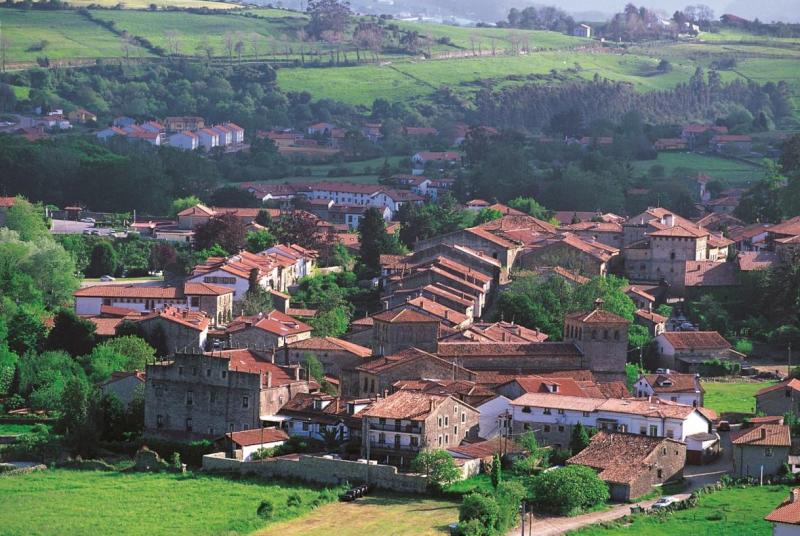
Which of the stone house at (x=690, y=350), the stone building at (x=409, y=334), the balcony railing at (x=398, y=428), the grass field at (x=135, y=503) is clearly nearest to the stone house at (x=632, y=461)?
the balcony railing at (x=398, y=428)

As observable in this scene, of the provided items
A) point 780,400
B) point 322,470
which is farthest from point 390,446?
point 780,400

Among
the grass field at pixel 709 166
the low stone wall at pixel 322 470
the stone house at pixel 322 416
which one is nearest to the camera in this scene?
the low stone wall at pixel 322 470

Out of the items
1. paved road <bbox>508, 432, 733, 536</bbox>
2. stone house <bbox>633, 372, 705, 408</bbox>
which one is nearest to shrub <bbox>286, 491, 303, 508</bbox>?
paved road <bbox>508, 432, 733, 536</bbox>

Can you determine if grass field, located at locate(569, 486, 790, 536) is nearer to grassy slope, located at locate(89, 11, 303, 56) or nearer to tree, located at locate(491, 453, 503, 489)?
tree, located at locate(491, 453, 503, 489)

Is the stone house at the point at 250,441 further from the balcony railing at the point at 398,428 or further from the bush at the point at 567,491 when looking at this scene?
the bush at the point at 567,491

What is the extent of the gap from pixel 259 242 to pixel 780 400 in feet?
104

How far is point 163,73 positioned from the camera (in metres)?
162

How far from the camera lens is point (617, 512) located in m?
48.0

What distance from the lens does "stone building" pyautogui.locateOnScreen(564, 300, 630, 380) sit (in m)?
60.3

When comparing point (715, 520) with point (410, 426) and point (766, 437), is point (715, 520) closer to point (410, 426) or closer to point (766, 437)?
point (766, 437)

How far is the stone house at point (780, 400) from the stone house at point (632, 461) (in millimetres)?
7597

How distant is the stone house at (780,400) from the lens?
58.9 m

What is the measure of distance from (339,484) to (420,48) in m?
130

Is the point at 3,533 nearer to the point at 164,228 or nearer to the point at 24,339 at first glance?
the point at 24,339
